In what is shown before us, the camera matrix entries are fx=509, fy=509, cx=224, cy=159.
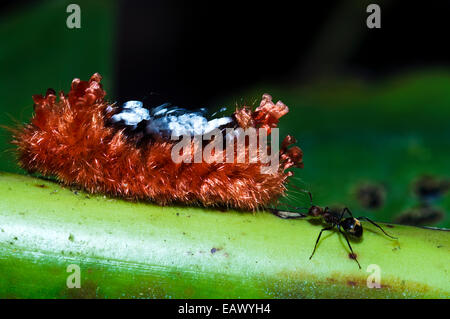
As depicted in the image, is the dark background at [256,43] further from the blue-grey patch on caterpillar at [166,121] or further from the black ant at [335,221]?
the black ant at [335,221]

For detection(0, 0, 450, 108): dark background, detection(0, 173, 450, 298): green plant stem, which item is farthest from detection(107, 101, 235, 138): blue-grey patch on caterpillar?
detection(0, 0, 450, 108): dark background

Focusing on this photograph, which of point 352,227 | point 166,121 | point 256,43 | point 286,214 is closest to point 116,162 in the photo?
point 166,121

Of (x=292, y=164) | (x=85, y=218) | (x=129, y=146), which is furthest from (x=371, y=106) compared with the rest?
(x=85, y=218)

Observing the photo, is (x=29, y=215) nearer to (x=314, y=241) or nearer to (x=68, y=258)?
(x=68, y=258)

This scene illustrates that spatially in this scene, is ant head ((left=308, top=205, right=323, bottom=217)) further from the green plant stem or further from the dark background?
the dark background

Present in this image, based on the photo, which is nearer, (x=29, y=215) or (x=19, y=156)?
(x=29, y=215)

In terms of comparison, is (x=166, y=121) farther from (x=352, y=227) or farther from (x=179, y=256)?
(x=352, y=227)
